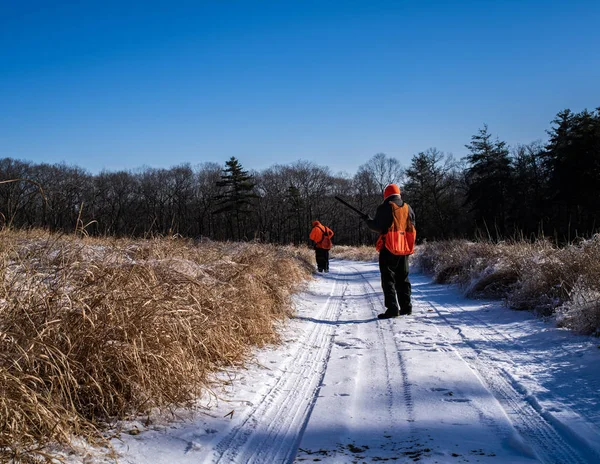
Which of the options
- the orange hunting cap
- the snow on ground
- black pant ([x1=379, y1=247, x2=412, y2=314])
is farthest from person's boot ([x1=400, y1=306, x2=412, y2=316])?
the orange hunting cap

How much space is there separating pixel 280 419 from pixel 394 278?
4.37 metres

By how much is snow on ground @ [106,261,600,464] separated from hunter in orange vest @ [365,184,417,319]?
4.02ft

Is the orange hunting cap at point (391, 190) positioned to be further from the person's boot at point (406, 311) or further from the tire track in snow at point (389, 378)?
the tire track in snow at point (389, 378)

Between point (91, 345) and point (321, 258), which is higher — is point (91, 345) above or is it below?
above

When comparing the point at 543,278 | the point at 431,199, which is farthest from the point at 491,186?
the point at 543,278

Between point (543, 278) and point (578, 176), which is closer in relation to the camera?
point (543, 278)

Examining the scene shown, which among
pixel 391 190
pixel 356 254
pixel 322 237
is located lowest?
pixel 356 254

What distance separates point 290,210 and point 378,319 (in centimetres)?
6160

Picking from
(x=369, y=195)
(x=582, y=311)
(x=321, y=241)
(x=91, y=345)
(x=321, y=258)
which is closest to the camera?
(x=91, y=345)

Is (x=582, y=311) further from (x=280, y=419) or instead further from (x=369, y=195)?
(x=369, y=195)

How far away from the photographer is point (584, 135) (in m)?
34.3

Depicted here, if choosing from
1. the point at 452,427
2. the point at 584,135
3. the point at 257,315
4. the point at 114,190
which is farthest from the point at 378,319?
the point at 114,190

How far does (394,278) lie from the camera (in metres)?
7.00

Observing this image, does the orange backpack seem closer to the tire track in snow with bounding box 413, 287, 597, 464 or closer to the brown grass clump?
the tire track in snow with bounding box 413, 287, 597, 464
